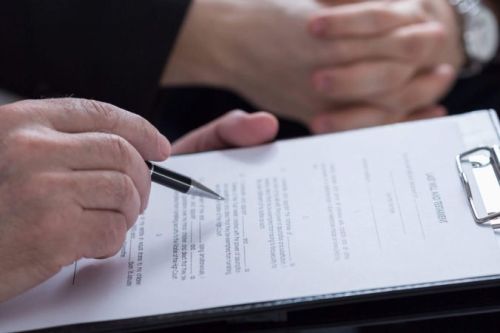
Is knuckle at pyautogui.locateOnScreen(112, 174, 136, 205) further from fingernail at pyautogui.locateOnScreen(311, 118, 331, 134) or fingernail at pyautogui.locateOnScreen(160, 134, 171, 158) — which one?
fingernail at pyautogui.locateOnScreen(311, 118, 331, 134)

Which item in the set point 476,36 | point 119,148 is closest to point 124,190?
point 119,148

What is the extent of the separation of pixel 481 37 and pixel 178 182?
0.62 meters

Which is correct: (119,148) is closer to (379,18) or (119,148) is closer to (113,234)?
(113,234)

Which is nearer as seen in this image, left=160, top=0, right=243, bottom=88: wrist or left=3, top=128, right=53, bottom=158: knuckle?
left=3, top=128, right=53, bottom=158: knuckle

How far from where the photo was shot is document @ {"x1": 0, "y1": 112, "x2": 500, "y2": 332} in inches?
19.0

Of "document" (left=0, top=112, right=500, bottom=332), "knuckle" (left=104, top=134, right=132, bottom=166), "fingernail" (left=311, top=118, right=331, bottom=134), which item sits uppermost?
"fingernail" (left=311, top=118, right=331, bottom=134)

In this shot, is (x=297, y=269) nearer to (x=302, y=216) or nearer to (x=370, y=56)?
(x=302, y=216)

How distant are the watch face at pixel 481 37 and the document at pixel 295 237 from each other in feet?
1.26

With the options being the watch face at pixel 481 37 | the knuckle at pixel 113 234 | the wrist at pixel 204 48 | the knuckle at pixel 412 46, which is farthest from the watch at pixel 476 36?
the knuckle at pixel 113 234

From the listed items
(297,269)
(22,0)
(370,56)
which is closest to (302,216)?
(297,269)

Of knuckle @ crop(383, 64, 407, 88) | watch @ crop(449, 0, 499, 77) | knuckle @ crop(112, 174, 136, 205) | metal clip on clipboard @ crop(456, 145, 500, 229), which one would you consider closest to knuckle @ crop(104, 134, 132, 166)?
knuckle @ crop(112, 174, 136, 205)

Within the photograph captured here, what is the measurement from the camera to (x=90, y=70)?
82 cm

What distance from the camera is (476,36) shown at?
3.13 feet

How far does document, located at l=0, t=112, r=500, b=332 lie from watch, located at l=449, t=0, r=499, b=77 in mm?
381
